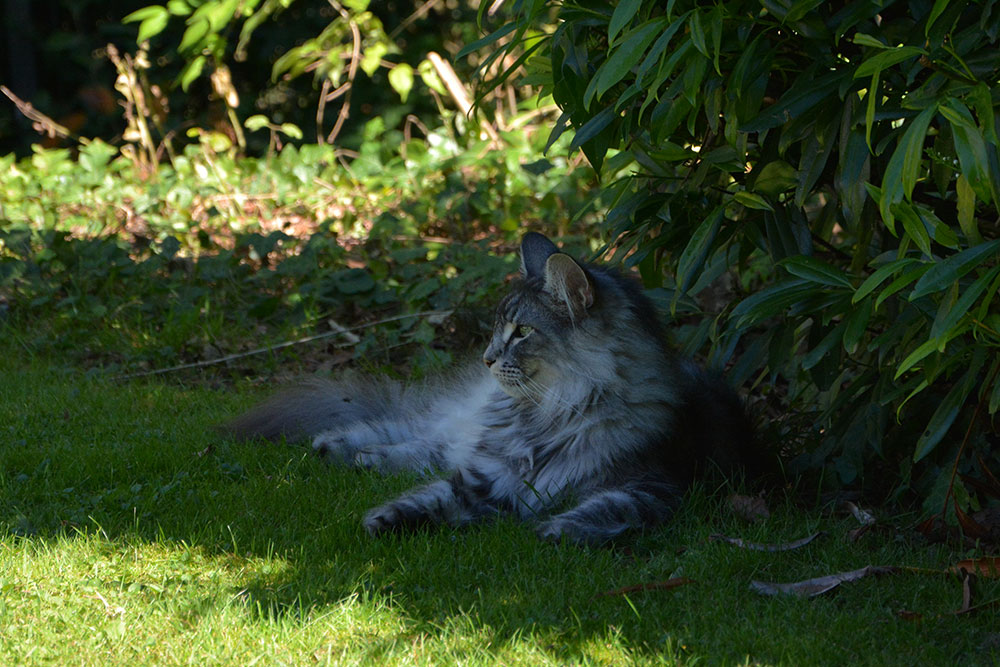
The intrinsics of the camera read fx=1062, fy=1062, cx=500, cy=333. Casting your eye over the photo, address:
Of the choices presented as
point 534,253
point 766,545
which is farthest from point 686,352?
point 766,545

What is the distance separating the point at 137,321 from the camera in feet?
19.3

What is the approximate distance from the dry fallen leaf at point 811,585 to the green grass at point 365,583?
0.10 ft

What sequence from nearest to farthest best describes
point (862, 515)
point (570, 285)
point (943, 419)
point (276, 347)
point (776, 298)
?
point (776, 298) < point (943, 419) < point (862, 515) < point (570, 285) < point (276, 347)

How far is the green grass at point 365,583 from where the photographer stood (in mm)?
2533

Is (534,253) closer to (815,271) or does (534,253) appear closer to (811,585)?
(815,271)

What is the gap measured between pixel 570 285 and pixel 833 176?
3.03ft

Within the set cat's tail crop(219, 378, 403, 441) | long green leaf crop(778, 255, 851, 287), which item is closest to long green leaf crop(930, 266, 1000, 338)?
long green leaf crop(778, 255, 851, 287)

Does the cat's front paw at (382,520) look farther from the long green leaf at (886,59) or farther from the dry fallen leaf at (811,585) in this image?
the long green leaf at (886,59)

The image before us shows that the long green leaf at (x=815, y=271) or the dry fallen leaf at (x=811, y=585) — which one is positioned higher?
the long green leaf at (x=815, y=271)

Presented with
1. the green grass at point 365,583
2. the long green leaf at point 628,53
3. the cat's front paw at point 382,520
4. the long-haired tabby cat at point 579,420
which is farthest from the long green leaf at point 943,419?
the cat's front paw at point 382,520

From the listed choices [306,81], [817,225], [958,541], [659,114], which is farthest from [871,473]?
[306,81]

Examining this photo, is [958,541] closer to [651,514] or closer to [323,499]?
[651,514]

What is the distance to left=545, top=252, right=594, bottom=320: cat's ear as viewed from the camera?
361 centimetres

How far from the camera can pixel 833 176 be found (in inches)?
132
